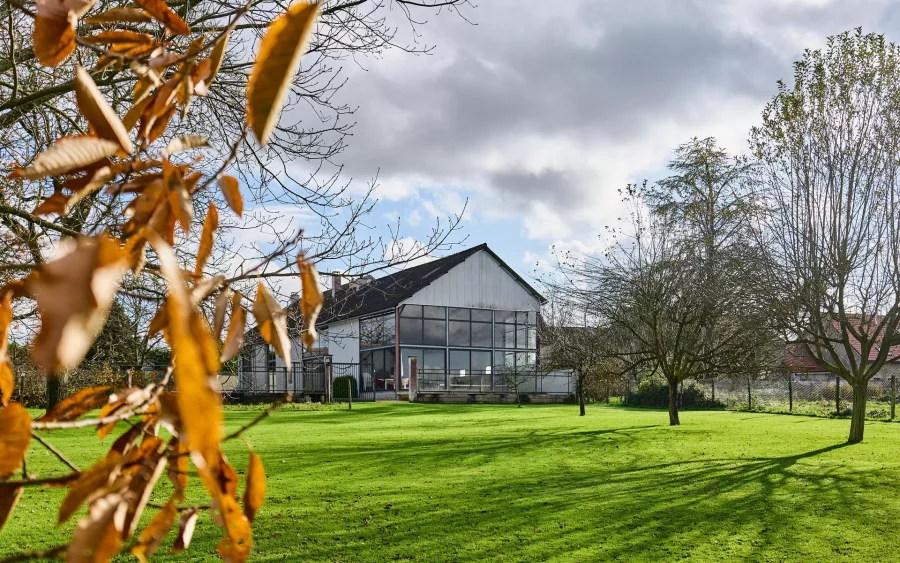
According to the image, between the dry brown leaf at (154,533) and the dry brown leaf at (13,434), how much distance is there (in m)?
0.21

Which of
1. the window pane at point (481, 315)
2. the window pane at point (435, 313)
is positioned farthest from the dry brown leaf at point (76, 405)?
the window pane at point (481, 315)

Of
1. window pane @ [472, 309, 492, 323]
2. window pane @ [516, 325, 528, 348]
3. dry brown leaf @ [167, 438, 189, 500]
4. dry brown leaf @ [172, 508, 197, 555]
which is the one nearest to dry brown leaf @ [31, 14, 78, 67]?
dry brown leaf @ [167, 438, 189, 500]

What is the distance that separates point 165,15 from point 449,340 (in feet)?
102

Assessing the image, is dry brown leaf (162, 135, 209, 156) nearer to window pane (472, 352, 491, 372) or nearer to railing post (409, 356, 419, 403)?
railing post (409, 356, 419, 403)

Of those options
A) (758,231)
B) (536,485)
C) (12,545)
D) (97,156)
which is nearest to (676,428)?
(758,231)

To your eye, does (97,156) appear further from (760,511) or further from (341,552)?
(760,511)

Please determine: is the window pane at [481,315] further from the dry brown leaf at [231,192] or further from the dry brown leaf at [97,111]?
the dry brown leaf at [97,111]

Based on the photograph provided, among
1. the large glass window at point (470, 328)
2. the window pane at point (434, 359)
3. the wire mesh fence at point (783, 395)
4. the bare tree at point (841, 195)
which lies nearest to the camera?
the bare tree at point (841, 195)

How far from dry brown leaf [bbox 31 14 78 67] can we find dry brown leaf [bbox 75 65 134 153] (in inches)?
7.6

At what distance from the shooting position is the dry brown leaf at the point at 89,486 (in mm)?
688

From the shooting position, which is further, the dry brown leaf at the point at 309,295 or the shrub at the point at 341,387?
the shrub at the point at 341,387

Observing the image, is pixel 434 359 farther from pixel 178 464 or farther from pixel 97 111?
pixel 97 111

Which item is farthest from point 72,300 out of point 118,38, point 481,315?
point 481,315

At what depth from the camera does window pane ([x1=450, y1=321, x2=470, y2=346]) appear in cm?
3206
